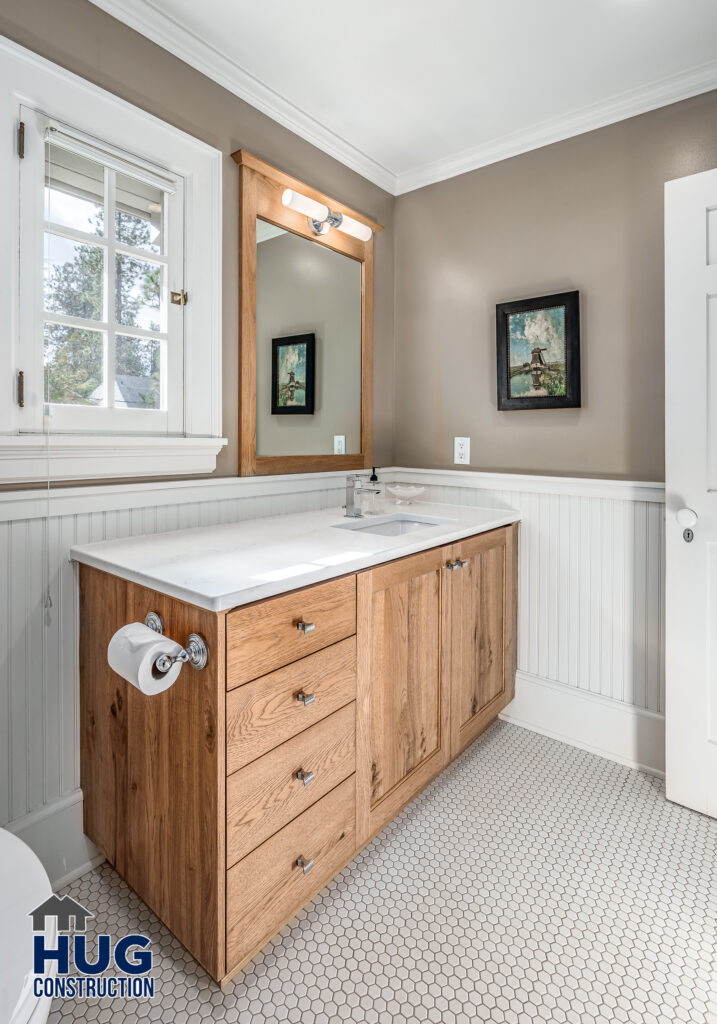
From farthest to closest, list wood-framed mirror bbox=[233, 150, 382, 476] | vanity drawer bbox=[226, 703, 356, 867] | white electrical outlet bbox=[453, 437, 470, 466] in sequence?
white electrical outlet bbox=[453, 437, 470, 466] < wood-framed mirror bbox=[233, 150, 382, 476] < vanity drawer bbox=[226, 703, 356, 867]

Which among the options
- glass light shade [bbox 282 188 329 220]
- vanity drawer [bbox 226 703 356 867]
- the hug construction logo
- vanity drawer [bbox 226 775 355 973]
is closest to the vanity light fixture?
glass light shade [bbox 282 188 329 220]

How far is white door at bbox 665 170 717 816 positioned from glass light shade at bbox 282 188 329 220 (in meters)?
1.15

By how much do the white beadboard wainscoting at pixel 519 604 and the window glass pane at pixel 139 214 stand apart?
71cm

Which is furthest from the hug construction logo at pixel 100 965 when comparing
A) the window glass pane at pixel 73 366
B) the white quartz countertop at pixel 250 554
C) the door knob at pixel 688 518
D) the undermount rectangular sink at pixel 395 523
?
the door knob at pixel 688 518

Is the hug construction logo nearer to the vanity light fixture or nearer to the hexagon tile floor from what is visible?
the hexagon tile floor

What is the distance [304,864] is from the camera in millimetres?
1320

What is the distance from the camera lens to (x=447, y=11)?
5.32ft

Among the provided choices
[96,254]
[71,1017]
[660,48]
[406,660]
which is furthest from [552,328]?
[71,1017]

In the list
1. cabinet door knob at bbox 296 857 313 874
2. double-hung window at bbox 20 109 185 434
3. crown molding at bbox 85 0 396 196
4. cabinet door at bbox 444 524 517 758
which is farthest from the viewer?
cabinet door at bbox 444 524 517 758

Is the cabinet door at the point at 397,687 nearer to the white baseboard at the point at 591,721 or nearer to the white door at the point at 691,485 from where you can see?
the white baseboard at the point at 591,721

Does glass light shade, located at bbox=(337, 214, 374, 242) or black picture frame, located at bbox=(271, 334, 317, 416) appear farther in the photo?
glass light shade, located at bbox=(337, 214, 374, 242)

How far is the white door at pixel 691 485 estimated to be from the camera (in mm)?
1722

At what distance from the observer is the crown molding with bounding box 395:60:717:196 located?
1.86 m

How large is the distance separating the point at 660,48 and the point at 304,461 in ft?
5.82
